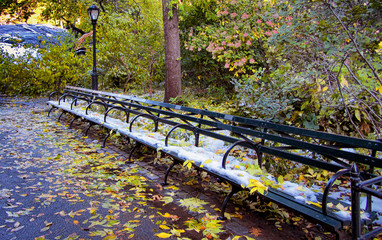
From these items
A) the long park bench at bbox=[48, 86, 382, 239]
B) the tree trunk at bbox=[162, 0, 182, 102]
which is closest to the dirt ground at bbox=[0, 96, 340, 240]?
the long park bench at bbox=[48, 86, 382, 239]

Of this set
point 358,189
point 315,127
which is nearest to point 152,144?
point 315,127

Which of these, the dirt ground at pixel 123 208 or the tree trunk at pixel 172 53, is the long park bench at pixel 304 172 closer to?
the dirt ground at pixel 123 208

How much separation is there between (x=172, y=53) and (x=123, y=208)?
6.48 m

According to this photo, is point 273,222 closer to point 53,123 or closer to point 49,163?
point 49,163

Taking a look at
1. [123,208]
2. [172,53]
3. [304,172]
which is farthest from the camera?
[172,53]

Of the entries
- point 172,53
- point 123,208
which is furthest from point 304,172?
point 172,53

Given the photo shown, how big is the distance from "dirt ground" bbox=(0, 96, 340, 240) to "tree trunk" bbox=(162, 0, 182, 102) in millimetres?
4386

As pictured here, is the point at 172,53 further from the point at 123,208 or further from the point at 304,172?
the point at 123,208

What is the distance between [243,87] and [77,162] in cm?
283

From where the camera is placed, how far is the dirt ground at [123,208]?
2582 millimetres

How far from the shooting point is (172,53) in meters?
8.79

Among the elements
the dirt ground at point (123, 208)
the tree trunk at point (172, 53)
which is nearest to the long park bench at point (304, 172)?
the dirt ground at point (123, 208)

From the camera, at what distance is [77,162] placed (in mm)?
4488

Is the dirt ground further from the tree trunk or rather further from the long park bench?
the tree trunk
